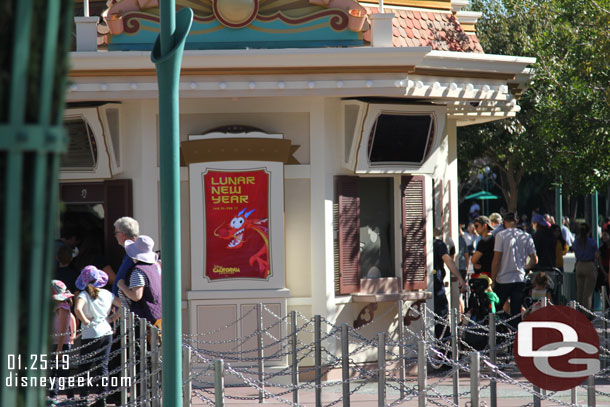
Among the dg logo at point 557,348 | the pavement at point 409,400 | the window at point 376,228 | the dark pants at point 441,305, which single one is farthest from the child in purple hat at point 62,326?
the dark pants at point 441,305

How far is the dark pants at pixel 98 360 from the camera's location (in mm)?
8953

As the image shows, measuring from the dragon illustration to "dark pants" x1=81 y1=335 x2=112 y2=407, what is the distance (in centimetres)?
240

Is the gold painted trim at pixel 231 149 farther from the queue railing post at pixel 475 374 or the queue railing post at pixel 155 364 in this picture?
the queue railing post at pixel 475 374

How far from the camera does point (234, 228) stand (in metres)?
11.2

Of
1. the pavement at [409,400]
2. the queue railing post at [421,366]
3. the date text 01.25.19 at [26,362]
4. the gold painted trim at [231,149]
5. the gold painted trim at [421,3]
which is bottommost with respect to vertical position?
the pavement at [409,400]

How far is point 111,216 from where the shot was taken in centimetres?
1159

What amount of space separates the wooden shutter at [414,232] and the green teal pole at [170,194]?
6.40 metres

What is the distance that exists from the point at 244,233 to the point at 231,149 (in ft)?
3.22

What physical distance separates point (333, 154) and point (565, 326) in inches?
136

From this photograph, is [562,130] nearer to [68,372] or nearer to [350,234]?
[350,234]

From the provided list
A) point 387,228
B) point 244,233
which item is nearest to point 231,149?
point 244,233

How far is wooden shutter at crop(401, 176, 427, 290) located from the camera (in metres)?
12.0

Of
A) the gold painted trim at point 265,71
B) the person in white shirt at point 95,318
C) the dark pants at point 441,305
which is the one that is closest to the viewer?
the person in white shirt at point 95,318

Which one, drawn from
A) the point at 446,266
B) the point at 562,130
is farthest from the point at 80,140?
the point at 562,130
